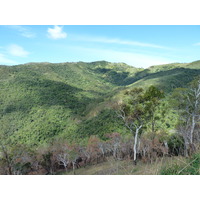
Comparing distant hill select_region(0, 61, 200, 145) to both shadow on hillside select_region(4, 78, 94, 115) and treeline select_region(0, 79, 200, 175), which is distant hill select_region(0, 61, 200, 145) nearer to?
shadow on hillside select_region(4, 78, 94, 115)

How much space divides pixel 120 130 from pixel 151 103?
19.3 m

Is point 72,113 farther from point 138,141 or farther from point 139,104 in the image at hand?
point 139,104

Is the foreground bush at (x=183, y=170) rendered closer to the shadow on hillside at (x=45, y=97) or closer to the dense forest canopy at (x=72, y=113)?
the dense forest canopy at (x=72, y=113)

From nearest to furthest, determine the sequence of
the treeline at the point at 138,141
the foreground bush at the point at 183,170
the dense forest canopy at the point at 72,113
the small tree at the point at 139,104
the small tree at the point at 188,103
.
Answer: the foreground bush at the point at 183,170 < the small tree at the point at 188,103 < the treeline at the point at 138,141 < the small tree at the point at 139,104 < the dense forest canopy at the point at 72,113

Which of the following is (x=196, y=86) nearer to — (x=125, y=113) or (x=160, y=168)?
(x=125, y=113)

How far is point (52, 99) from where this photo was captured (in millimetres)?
60344

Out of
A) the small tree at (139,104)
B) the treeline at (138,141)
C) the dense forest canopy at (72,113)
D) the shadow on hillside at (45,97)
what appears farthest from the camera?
the shadow on hillside at (45,97)

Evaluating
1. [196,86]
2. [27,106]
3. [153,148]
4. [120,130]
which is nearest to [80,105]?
[27,106]

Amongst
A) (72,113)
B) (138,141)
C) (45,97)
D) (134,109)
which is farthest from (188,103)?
(45,97)

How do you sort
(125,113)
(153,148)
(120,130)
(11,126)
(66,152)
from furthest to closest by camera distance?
(11,126), (120,130), (66,152), (153,148), (125,113)

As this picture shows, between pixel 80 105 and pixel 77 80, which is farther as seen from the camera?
pixel 77 80

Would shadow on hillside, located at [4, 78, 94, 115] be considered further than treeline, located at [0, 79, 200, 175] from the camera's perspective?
Yes

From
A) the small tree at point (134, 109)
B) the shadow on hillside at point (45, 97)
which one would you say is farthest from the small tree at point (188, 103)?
the shadow on hillside at point (45, 97)

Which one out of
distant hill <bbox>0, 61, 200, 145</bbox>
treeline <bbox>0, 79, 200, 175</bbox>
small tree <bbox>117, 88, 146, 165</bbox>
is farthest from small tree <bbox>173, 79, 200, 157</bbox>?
distant hill <bbox>0, 61, 200, 145</bbox>
